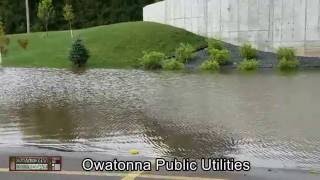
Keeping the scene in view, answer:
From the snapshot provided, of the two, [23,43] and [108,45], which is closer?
[108,45]

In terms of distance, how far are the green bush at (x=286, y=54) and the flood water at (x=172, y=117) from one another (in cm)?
629

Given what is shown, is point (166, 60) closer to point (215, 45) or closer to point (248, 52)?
point (215, 45)

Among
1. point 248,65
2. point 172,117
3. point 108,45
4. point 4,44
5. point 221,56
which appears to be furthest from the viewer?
point 4,44

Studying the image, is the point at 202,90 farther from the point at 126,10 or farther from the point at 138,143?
the point at 126,10

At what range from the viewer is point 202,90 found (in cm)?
1525

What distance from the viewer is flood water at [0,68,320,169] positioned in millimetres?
7868

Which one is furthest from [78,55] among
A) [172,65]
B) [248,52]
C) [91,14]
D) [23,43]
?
[91,14]

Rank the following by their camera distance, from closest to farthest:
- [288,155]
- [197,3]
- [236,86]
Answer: [288,155] < [236,86] < [197,3]

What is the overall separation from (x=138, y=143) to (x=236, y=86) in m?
8.56

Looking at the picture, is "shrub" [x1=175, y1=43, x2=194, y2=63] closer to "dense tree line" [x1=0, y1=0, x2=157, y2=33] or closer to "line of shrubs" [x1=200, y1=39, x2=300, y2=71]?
"line of shrubs" [x1=200, y1=39, x2=300, y2=71]

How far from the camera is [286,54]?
24.7 meters

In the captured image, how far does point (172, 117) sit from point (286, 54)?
15.3 metres

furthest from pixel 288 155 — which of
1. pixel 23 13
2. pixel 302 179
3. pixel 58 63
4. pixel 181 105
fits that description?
pixel 23 13

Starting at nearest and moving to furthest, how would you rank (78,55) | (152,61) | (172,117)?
(172,117), (152,61), (78,55)
